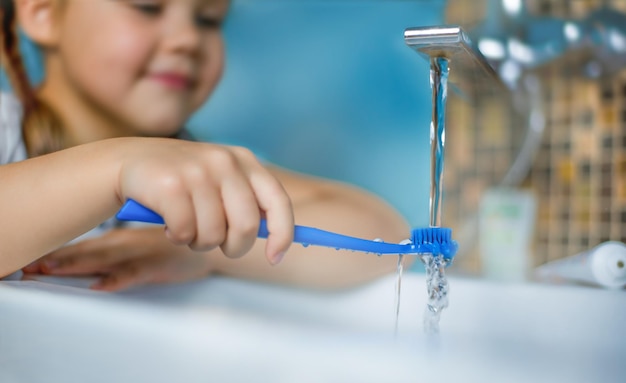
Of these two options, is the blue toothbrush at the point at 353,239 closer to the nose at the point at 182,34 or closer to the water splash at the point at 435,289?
the water splash at the point at 435,289

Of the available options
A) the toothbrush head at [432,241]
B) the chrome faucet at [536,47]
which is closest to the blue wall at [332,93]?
the chrome faucet at [536,47]

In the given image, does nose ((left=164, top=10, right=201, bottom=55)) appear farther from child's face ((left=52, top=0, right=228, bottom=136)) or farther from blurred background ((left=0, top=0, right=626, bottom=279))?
blurred background ((left=0, top=0, right=626, bottom=279))

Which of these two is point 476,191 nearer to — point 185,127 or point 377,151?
point 377,151

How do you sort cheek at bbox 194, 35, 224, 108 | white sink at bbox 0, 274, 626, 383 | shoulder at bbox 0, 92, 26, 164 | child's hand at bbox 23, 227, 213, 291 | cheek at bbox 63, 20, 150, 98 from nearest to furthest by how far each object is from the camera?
white sink at bbox 0, 274, 626, 383
child's hand at bbox 23, 227, 213, 291
shoulder at bbox 0, 92, 26, 164
cheek at bbox 63, 20, 150, 98
cheek at bbox 194, 35, 224, 108

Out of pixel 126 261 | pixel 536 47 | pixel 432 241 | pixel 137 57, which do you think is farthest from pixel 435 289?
pixel 536 47

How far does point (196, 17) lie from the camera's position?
1054 mm

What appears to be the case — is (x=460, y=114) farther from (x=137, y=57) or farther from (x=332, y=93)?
(x=137, y=57)

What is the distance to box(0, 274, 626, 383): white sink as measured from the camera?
314 mm

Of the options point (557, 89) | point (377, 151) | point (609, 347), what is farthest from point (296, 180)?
point (609, 347)

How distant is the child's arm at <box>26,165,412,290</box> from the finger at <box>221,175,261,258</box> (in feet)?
0.68

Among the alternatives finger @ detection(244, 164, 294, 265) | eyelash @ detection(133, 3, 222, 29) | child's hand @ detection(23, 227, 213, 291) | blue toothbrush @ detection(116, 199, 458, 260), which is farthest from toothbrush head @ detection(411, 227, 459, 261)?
eyelash @ detection(133, 3, 222, 29)

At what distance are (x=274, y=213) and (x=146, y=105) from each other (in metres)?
0.69

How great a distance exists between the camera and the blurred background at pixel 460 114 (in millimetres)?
1066

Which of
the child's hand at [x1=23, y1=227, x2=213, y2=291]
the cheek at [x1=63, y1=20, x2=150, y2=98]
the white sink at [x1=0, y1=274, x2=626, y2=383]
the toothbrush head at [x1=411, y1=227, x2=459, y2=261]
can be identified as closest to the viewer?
the white sink at [x1=0, y1=274, x2=626, y2=383]
